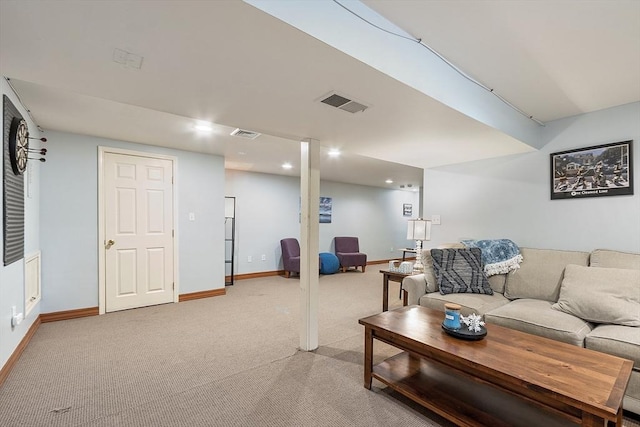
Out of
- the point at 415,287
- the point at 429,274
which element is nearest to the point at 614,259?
the point at 429,274

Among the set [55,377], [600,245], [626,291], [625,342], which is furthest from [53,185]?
[600,245]

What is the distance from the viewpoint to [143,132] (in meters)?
3.40

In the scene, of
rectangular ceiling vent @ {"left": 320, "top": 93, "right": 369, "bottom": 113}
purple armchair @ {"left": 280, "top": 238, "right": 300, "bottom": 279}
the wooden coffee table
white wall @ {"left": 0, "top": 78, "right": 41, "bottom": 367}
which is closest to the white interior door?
white wall @ {"left": 0, "top": 78, "right": 41, "bottom": 367}

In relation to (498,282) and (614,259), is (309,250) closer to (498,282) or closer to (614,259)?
(498,282)

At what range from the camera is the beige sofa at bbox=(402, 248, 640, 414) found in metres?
1.88

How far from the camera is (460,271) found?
2922 mm

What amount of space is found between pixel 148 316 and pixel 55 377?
54.6 inches

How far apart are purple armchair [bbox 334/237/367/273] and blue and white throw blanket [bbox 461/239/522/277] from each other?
144 inches

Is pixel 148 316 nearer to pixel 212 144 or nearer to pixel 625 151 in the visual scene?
pixel 212 144

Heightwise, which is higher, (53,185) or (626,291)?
(53,185)

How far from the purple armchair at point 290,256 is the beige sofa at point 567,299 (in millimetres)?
3202

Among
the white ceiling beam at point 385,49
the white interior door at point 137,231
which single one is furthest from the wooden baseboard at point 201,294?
the white ceiling beam at point 385,49

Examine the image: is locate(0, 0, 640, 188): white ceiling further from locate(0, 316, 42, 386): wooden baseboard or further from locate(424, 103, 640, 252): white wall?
locate(0, 316, 42, 386): wooden baseboard

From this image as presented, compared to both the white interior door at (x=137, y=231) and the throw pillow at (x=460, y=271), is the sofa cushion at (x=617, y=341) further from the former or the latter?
the white interior door at (x=137, y=231)
